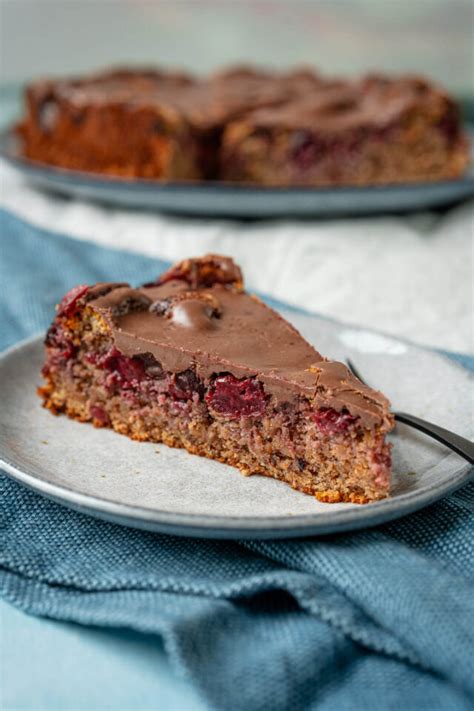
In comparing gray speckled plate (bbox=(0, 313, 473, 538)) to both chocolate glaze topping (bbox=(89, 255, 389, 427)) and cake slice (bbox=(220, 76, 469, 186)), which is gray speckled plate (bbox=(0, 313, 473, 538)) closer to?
chocolate glaze topping (bbox=(89, 255, 389, 427))

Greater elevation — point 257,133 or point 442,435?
point 442,435

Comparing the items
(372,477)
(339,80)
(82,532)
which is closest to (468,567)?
(372,477)

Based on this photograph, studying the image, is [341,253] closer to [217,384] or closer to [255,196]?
[255,196]

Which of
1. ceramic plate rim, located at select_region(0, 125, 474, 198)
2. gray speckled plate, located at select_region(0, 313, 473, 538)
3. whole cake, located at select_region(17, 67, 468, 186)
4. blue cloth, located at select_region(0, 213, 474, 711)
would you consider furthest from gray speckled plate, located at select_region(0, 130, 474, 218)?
blue cloth, located at select_region(0, 213, 474, 711)

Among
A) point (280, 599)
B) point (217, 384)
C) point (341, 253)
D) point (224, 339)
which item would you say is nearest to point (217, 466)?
point (217, 384)

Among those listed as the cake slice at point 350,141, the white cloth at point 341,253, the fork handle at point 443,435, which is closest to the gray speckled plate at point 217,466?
the fork handle at point 443,435
